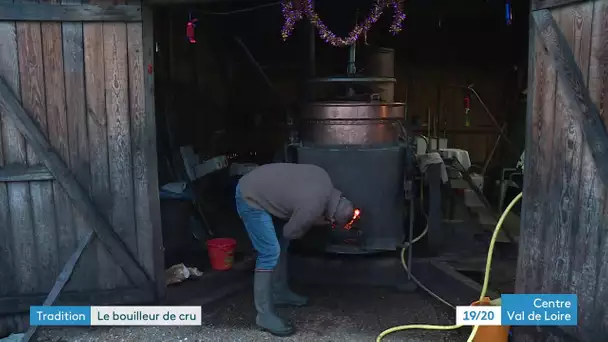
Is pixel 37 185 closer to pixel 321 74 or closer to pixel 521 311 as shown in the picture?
pixel 521 311

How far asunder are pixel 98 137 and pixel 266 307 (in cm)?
165

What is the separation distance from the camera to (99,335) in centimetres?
355

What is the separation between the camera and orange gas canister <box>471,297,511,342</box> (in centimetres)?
309

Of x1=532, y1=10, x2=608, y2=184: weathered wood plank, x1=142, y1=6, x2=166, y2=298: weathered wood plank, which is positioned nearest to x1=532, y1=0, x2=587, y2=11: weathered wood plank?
x1=532, y1=10, x2=608, y2=184: weathered wood plank

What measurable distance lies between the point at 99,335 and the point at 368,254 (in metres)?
2.21

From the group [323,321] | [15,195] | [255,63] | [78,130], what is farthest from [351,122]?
[255,63]

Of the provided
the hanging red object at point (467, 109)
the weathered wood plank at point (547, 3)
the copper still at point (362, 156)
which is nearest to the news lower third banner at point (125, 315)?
the copper still at point (362, 156)

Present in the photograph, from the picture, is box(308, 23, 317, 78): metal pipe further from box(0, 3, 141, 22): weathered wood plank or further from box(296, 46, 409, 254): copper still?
box(0, 3, 141, 22): weathered wood plank

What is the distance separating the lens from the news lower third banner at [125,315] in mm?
3627

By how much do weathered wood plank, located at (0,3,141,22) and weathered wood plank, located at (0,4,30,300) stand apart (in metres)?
0.09

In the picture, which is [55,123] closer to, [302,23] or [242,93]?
[302,23]

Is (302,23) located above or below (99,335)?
above

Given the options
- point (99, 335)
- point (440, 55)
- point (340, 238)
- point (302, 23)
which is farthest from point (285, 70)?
point (99, 335)

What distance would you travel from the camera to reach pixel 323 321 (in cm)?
376
